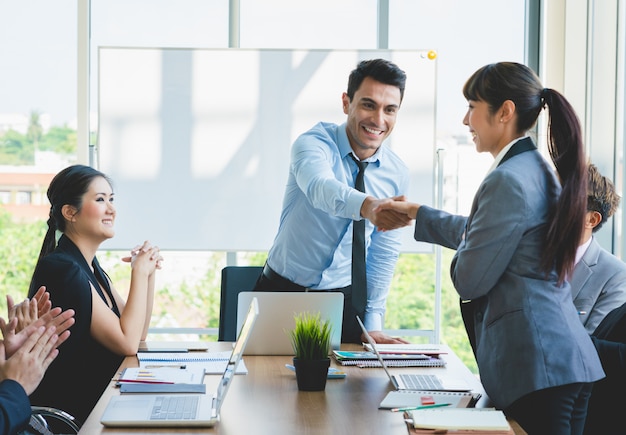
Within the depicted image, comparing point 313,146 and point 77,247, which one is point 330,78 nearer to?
point 313,146

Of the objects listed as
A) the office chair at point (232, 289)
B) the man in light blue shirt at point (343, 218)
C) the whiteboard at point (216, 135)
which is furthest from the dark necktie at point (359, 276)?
the whiteboard at point (216, 135)

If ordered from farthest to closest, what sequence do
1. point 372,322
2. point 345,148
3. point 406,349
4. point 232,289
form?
point 232,289 → point 345,148 → point 372,322 → point 406,349

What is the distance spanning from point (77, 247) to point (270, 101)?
6.35ft

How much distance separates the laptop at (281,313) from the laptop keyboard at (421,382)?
14.9 inches

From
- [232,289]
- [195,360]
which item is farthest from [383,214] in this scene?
[232,289]

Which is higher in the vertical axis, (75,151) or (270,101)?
(270,101)

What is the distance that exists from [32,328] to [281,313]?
33.1 inches

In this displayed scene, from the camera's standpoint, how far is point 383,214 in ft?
9.53

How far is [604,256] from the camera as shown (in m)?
2.93

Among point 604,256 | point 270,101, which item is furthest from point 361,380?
point 270,101

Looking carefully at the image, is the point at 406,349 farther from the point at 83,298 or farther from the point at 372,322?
the point at 83,298

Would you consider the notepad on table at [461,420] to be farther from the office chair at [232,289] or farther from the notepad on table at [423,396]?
the office chair at [232,289]

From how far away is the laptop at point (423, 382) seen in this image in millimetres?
2334

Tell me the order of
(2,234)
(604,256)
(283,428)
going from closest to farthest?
(283,428) < (604,256) < (2,234)
